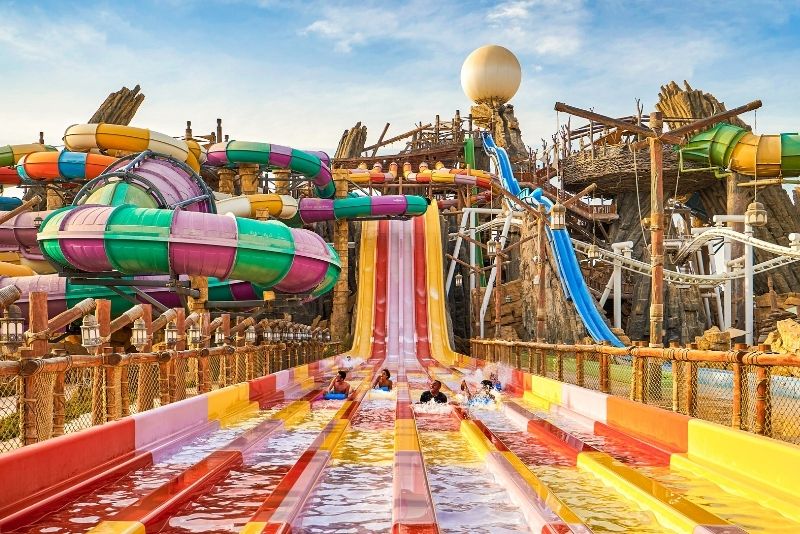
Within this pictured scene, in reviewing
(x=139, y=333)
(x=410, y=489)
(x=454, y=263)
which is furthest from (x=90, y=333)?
(x=454, y=263)

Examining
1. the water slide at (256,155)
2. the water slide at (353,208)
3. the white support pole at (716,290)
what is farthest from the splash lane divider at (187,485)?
the white support pole at (716,290)

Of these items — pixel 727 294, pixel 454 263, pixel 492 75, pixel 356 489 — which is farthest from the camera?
pixel 492 75

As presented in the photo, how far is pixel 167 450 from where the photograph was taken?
7.14 metres

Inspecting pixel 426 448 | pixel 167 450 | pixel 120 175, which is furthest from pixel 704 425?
pixel 120 175

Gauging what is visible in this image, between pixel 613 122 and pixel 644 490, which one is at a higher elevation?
pixel 613 122

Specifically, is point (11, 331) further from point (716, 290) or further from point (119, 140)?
point (716, 290)

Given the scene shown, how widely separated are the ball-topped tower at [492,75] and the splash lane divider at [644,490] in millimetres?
41016

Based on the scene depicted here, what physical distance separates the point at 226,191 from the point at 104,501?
69.0 feet

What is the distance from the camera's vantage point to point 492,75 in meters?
47.3

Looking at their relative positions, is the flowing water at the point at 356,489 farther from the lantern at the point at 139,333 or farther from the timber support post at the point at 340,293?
the timber support post at the point at 340,293

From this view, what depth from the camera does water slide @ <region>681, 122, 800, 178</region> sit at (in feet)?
59.8

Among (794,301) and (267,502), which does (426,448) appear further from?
(794,301)

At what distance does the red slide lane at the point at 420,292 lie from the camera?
1006 inches

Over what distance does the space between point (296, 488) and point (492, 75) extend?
44.0 metres
